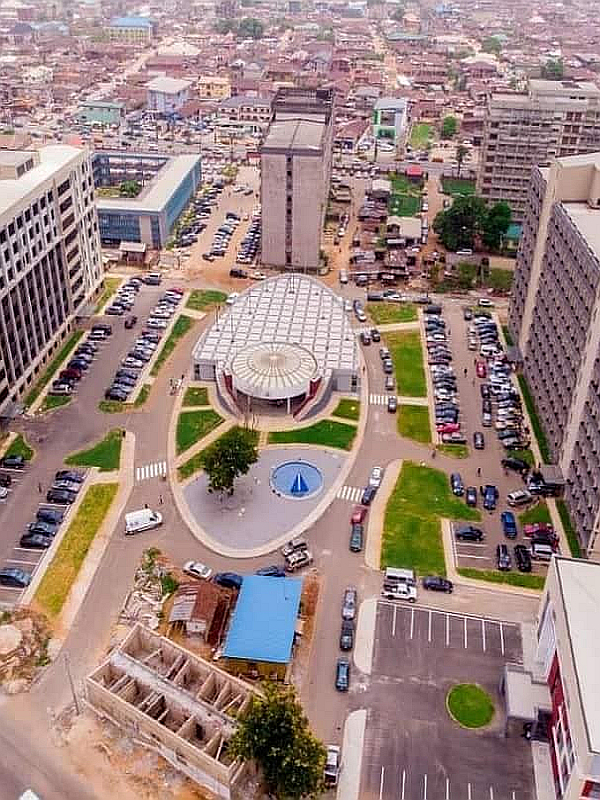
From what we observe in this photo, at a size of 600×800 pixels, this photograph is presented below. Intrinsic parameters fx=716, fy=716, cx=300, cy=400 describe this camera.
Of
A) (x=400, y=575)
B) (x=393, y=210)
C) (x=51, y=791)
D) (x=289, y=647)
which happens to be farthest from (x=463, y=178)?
(x=51, y=791)

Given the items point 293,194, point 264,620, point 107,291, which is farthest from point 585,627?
point 107,291

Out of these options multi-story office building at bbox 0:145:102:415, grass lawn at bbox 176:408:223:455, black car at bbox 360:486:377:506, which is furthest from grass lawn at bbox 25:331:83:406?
black car at bbox 360:486:377:506

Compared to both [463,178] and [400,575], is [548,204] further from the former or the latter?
[463,178]

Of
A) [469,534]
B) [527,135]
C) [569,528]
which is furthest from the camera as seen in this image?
[527,135]

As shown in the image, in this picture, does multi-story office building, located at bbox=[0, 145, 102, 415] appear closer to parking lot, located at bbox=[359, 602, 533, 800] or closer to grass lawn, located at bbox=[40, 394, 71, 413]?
grass lawn, located at bbox=[40, 394, 71, 413]

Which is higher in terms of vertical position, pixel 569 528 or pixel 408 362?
pixel 408 362

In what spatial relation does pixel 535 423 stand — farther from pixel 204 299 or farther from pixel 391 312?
pixel 204 299

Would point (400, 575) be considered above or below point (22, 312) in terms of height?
below
